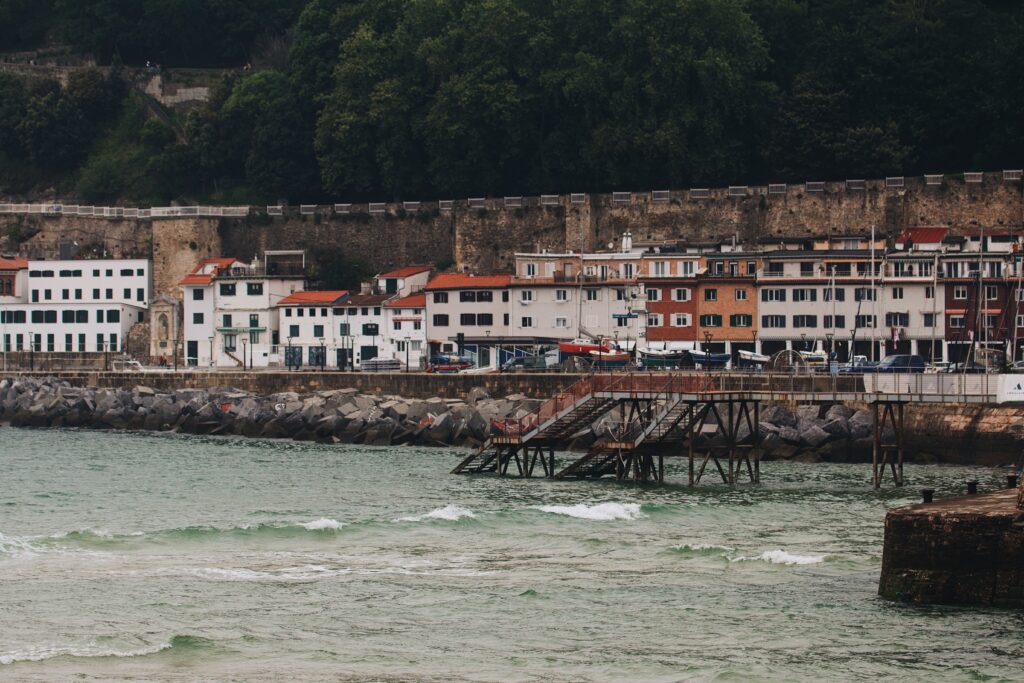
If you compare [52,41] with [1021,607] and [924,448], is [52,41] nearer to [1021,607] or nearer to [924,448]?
[924,448]

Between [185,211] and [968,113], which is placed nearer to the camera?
[968,113]

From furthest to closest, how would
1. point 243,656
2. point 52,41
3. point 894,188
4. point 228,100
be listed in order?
1. point 52,41
2. point 228,100
3. point 894,188
4. point 243,656

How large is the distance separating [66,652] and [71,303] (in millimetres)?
65318

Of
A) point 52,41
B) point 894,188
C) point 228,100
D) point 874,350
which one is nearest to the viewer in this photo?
point 874,350

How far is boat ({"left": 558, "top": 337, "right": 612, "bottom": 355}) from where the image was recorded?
75125 mm

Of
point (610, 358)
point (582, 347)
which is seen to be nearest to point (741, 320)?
point (582, 347)

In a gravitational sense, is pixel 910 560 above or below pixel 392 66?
below

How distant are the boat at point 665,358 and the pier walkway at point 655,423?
58.5ft

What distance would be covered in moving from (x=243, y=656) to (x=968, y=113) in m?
64.3

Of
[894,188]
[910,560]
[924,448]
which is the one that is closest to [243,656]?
[910,560]

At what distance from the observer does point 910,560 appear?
29984mm

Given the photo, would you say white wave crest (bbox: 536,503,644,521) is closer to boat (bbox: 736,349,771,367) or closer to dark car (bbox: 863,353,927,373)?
dark car (bbox: 863,353,927,373)

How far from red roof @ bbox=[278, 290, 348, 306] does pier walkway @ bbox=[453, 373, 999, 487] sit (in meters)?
33.6

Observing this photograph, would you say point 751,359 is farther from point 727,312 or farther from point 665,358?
point 727,312
